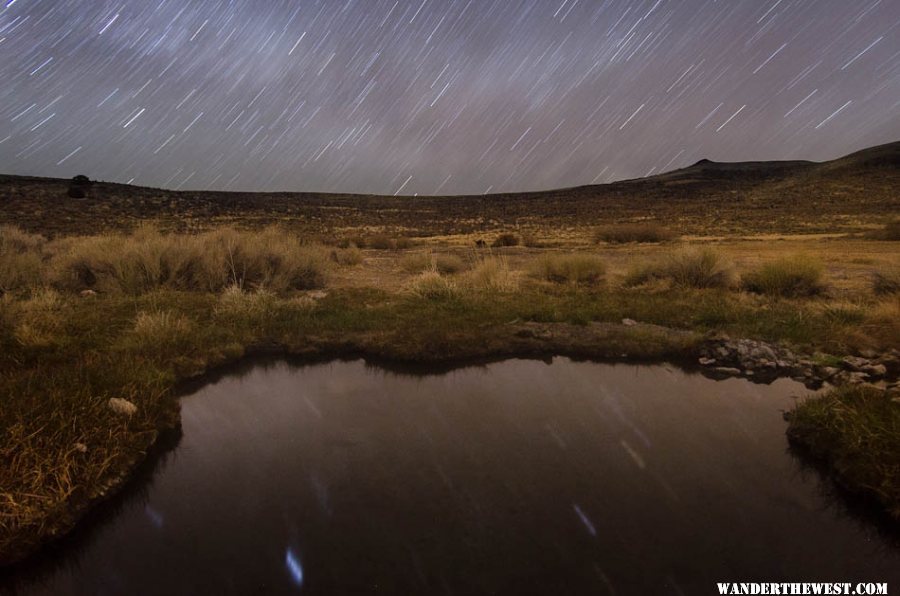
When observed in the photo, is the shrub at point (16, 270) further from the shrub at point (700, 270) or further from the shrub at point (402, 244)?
the shrub at point (700, 270)

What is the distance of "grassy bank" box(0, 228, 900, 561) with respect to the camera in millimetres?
5133

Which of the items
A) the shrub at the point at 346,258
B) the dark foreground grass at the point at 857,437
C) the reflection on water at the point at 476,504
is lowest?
the reflection on water at the point at 476,504

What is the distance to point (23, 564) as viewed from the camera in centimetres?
404

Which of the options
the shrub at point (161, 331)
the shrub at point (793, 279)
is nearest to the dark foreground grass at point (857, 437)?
the shrub at point (793, 279)

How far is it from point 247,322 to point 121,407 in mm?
4181

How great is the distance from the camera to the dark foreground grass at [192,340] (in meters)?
4.78

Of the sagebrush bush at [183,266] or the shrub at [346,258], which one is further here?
the shrub at [346,258]

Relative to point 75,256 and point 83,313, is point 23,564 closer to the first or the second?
point 83,313

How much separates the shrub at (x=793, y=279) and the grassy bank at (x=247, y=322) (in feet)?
0.33

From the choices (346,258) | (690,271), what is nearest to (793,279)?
(690,271)

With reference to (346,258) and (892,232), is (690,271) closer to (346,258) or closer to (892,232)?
(346,258)

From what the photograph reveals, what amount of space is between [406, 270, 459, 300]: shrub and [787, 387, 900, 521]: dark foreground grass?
7501mm

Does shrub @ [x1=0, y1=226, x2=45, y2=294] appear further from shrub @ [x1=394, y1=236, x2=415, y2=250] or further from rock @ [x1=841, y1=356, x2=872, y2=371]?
rock @ [x1=841, y1=356, x2=872, y2=371]

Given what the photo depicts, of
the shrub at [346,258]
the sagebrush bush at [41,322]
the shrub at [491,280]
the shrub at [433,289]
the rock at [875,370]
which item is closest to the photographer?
the rock at [875,370]
